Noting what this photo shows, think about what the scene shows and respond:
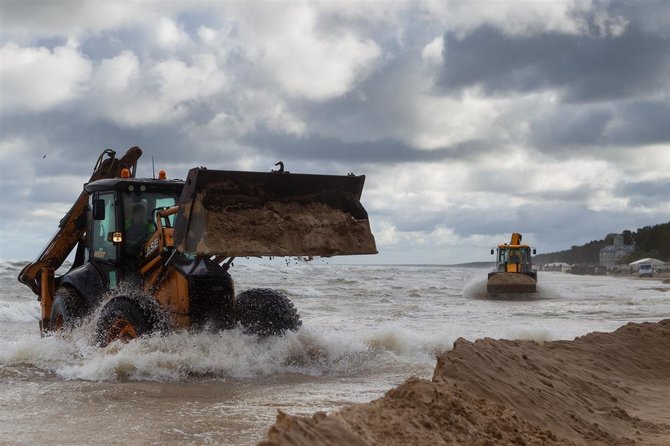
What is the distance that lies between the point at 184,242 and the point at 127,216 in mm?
2184

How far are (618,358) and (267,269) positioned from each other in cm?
4302

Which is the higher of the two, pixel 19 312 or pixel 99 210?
pixel 99 210

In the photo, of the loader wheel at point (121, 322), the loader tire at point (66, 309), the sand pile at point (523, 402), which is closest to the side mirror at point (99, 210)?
the loader tire at point (66, 309)

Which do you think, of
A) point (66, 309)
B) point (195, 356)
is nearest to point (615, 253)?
point (66, 309)

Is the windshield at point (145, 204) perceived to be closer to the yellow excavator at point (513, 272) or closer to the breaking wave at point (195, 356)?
the breaking wave at point (195, 356)

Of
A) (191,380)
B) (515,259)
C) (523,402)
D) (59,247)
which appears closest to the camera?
(523,402)

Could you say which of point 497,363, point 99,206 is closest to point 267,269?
point 99,206

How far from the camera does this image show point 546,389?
6.45 meters

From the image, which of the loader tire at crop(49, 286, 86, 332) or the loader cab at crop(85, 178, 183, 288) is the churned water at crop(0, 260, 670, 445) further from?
the loader cab at crop(85, 178, 183, 288)

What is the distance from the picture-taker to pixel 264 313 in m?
9.95

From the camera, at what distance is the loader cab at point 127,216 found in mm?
9773

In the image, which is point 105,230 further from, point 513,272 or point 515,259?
point 515,259

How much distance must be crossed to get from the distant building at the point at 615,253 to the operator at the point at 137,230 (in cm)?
12002

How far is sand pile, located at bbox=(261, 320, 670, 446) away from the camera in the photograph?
407 centimetres
